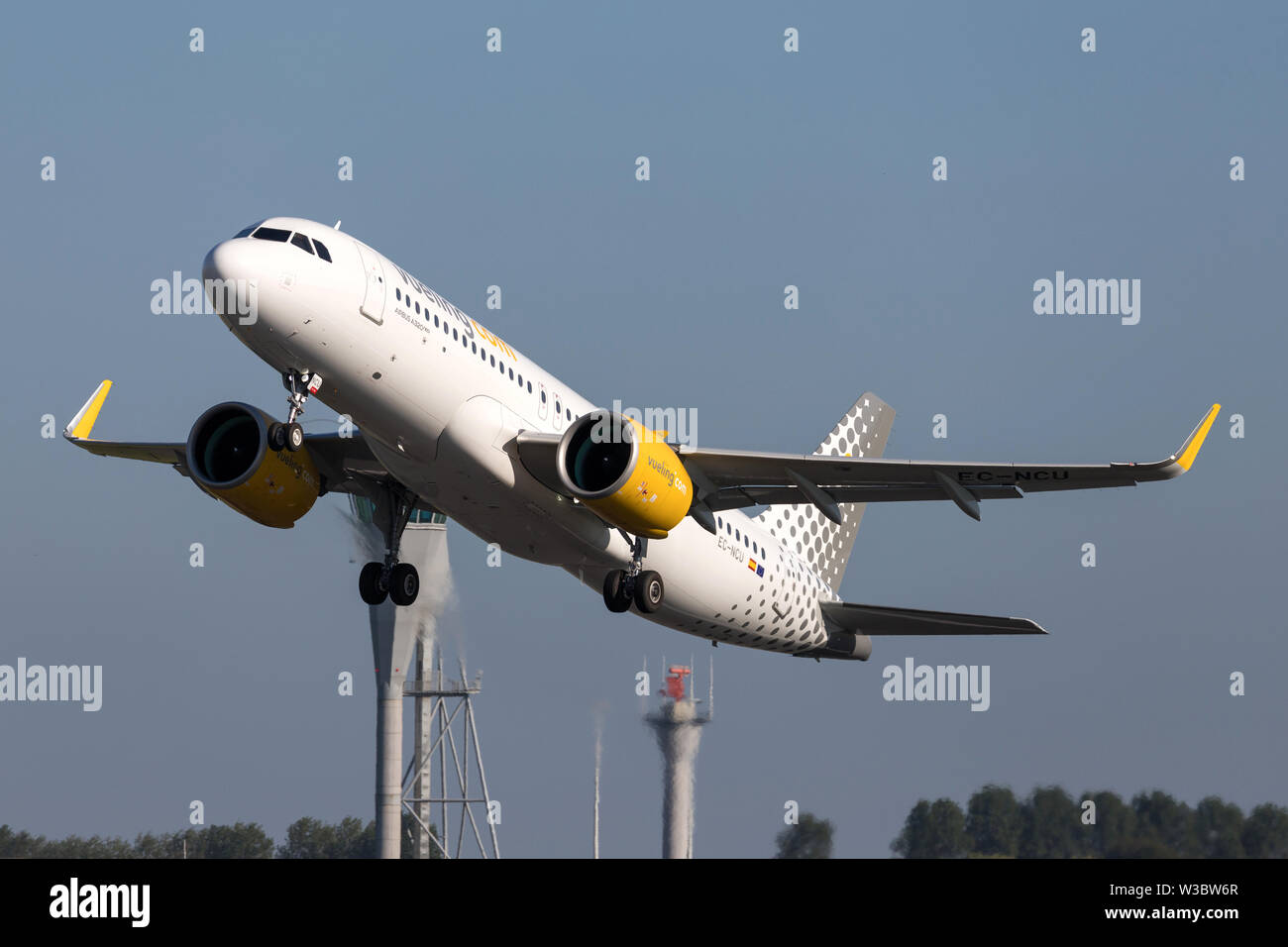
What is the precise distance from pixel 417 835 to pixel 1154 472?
50489mm

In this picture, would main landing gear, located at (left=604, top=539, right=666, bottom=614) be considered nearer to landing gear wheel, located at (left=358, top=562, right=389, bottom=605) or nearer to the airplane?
the airplane

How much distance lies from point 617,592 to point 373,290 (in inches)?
326

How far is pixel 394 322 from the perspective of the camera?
25.2 metres

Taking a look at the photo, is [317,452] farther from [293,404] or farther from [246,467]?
[293,404]

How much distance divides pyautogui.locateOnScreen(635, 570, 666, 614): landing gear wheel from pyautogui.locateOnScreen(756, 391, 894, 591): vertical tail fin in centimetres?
716

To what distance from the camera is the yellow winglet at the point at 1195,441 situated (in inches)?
1006

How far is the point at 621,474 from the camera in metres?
27.5

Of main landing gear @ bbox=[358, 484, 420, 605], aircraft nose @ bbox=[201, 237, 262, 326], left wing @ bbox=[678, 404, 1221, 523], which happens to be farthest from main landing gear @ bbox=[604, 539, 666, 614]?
aircraft nose @ bbox=[201, 237, 262, 326]

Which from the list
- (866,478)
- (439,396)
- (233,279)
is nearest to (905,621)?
(866,478)

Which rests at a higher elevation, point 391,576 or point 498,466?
point 498,466

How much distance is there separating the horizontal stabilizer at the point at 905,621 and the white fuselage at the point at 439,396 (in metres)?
4.55

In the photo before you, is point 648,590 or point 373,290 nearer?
point 373,290
